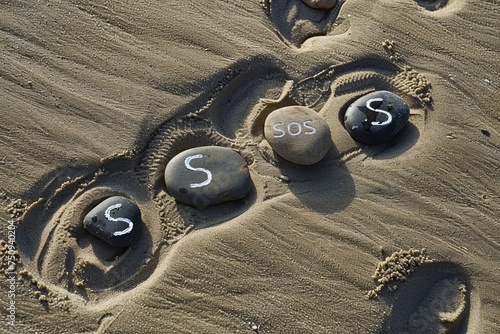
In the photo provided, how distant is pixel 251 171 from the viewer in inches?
157

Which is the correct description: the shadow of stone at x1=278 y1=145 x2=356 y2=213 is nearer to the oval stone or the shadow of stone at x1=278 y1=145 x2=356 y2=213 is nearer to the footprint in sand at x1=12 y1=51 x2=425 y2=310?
the footprint in sand at x1=12 y1=51 x2=425 y2=310

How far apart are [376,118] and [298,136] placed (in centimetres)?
67

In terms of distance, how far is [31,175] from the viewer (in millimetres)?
3781

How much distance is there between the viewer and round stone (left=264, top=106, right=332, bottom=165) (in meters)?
3.90

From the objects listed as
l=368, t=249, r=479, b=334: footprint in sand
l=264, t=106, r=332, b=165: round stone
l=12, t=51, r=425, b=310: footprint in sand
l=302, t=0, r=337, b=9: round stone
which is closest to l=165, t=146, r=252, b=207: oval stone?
l=12, t=51, r=425, b=310: footprint in sand

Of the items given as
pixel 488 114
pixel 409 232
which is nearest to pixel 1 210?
pixel 409 232

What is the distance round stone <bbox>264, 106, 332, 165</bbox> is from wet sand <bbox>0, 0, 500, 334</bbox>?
13cm

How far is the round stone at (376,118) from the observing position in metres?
4.07

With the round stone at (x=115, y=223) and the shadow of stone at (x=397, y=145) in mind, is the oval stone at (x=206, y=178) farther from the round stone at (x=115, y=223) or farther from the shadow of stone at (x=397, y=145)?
the shadow of stone at (x=397, y=145)

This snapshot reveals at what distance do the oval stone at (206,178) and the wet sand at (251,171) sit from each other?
100 mm

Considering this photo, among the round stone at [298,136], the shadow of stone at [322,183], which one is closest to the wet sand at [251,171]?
the shadow of stone at [322,183]

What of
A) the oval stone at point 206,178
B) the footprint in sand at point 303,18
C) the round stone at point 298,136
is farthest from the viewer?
the footprint in sand at point 303,18

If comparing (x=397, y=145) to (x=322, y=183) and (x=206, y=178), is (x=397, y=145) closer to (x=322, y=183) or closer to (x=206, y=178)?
(x=322, y=183)

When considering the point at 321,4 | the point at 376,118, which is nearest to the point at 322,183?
the point at 376,118
